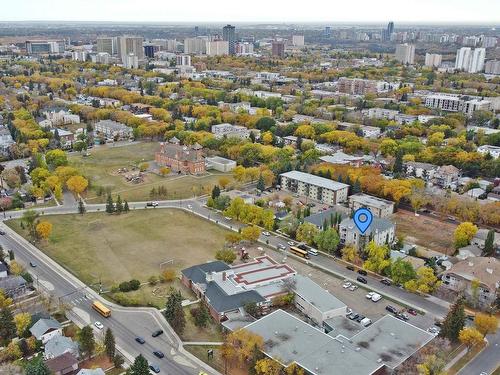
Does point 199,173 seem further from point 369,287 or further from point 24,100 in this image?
point 24,100

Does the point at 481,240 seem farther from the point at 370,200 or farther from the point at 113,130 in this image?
the point at 113,130

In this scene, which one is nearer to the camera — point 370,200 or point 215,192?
point 370,200

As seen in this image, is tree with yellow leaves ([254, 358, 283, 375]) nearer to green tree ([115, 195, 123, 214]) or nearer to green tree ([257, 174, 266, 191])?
green tree ([115, 195, 123, 214])

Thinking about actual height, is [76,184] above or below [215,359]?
above

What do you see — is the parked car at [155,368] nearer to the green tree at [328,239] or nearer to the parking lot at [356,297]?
the parking lot at [356,297]

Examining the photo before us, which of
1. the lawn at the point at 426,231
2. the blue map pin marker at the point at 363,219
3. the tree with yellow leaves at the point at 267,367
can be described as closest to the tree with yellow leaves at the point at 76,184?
the blue map pin marker at the point at 363,219

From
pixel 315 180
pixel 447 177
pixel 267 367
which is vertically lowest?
pixel 267 367

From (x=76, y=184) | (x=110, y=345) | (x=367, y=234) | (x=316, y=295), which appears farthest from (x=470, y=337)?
(x=76, y=184)
